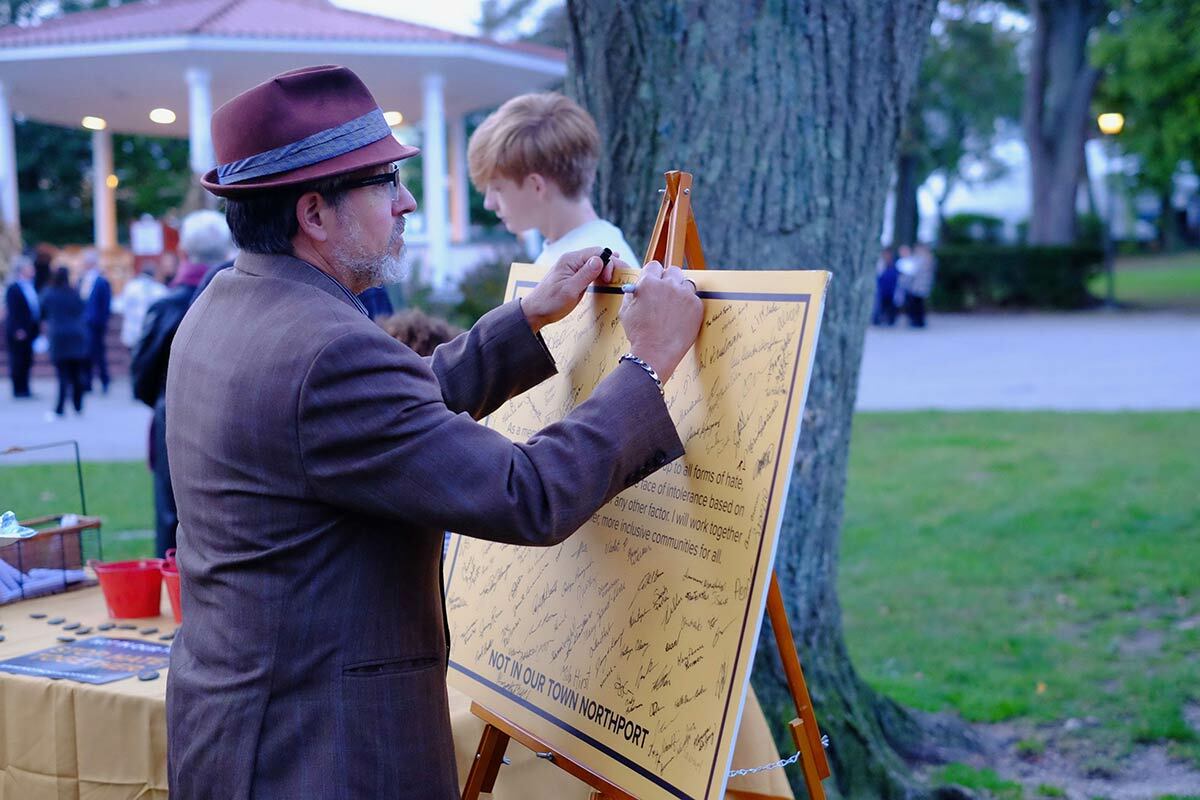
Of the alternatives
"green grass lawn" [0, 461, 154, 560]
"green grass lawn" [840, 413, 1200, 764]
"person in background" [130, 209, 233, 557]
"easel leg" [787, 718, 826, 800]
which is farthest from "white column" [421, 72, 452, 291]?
"easel leg" [787, 718, 826, 800]

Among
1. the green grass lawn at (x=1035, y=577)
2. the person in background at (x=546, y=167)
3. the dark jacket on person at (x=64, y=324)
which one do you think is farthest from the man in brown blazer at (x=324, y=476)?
the dark jacket on person at (x=64, y=324)

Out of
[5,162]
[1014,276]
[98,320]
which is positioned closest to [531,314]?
[98,320]

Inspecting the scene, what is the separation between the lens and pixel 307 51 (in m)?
17.2

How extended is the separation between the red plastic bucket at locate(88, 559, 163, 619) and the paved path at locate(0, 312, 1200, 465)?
7718 mm

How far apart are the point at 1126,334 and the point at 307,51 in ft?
43.9

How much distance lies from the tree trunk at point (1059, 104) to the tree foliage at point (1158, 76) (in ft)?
3.21

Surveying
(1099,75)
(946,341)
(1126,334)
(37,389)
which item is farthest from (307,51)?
(1099,75)

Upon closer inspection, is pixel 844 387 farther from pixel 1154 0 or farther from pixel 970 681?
pixel 1154 0

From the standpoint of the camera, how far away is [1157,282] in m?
33.0

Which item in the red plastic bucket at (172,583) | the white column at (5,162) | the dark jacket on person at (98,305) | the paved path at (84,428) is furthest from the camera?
the white column at (5,162)

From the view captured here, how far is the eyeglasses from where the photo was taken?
72.4 inches

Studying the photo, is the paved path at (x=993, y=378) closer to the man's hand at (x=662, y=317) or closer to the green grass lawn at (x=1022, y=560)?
the green grass lawn at (x=1022, y=560)

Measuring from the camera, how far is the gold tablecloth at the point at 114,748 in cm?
239

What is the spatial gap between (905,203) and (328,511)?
3819cm
